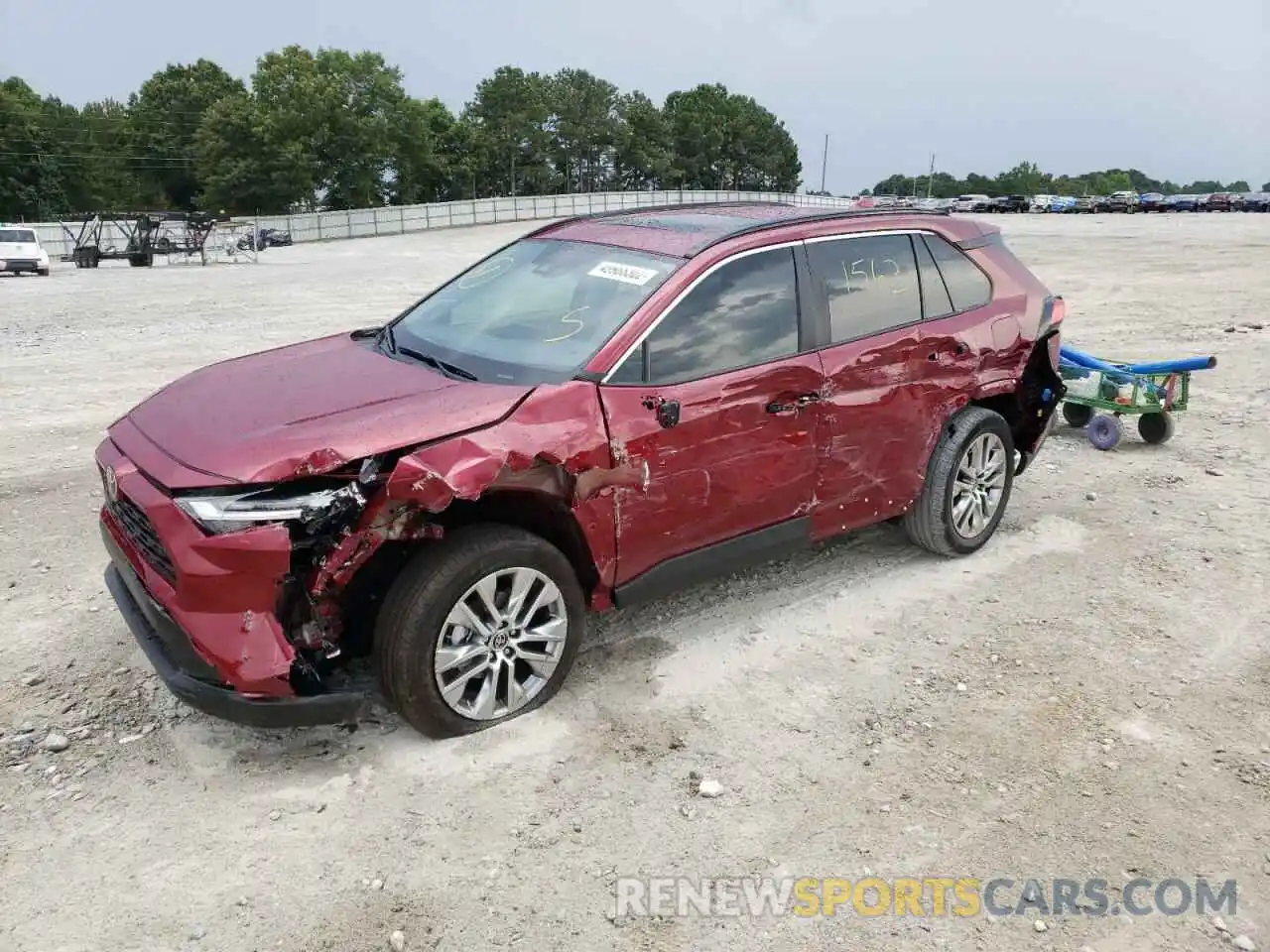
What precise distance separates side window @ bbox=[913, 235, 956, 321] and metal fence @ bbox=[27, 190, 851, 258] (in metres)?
35.5

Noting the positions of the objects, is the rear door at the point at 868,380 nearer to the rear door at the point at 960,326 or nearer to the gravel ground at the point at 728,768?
the rear door at the point at 960,326

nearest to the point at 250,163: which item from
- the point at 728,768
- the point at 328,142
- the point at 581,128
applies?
the point at 328,142

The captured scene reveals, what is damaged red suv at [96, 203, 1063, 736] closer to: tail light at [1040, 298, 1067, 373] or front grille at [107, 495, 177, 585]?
front grille at [107, 495, 177, 585]

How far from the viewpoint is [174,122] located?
287ft

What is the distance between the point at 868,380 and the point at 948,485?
0.91 meters

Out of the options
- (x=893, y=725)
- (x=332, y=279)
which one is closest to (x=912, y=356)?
(x=893, y=725)

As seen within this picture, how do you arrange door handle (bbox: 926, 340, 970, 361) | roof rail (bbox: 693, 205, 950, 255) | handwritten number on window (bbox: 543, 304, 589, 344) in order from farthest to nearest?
door handle (bbox: 926, 340, 970, 361) < roof rail (bbox: 693, 205, 950, 255) < handwritten number on window (bbox: 543, 304, 589, 344)

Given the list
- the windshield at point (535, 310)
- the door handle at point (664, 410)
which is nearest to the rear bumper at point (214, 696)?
the windshield at point (535, 310)

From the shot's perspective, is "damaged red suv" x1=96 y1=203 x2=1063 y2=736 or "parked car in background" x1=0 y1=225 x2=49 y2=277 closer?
"damaged red suv" x1=96 y1=203 x2=1063 y2=736

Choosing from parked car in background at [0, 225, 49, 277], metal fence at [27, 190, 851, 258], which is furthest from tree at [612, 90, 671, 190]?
parked car in background at [0, 225, 49, 277]

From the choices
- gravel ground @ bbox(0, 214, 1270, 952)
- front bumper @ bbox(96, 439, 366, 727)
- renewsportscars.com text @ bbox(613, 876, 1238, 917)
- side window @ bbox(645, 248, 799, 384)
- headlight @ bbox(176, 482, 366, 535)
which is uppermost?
side window @ bbox(645, 248, 799, 384)

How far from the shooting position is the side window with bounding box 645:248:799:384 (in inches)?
155

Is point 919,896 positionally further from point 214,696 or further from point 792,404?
point 214,696

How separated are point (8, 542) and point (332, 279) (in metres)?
17.8
